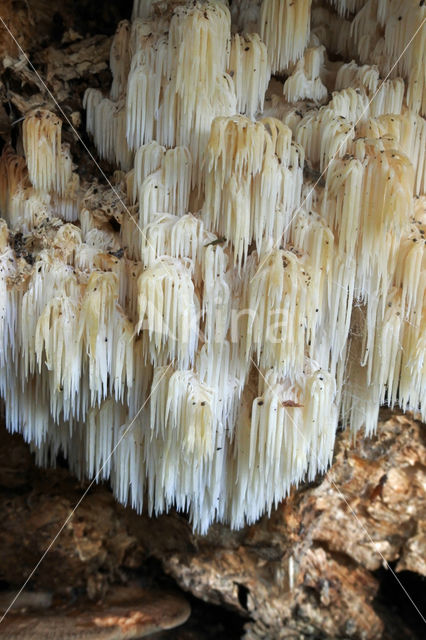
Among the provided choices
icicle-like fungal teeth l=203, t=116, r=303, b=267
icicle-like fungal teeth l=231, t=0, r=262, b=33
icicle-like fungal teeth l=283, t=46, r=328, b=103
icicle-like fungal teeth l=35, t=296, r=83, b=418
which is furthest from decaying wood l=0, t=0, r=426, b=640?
icicle-like fungal teeth l=231, t=0, r=262, b=33

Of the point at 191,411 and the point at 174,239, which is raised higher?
the point at 174,239

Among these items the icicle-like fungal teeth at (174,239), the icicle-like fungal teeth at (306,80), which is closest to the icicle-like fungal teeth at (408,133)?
the icicle-like fungal teeth at (306,80)

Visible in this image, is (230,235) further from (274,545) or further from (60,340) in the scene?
(274,545)

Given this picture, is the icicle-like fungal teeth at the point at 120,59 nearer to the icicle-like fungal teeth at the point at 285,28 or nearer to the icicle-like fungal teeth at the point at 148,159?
the icicle-like fungal teeth at the point at 148,159

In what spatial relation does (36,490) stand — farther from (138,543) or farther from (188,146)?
(188,146)

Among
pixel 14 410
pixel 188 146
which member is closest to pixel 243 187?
pixel 188 146

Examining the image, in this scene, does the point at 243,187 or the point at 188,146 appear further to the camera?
the point at 188,146

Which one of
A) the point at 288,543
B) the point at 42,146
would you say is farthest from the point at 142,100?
the point at 288,543
